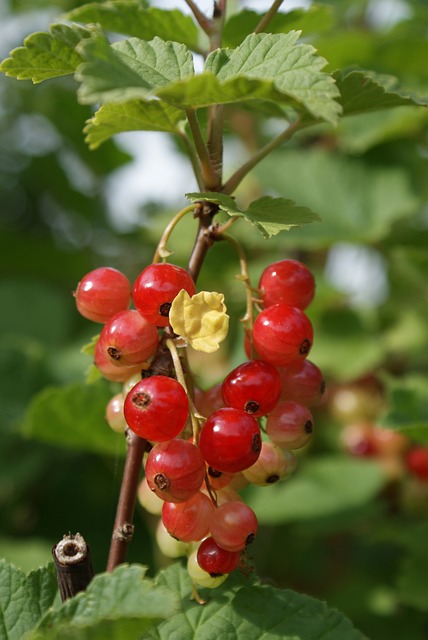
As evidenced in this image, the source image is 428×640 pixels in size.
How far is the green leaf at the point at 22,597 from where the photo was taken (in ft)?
2.81

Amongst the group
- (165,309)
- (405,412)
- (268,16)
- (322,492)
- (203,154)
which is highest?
(268,16)

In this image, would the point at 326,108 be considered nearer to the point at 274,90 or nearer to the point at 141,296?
the point at 274,90

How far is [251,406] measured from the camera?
86cm

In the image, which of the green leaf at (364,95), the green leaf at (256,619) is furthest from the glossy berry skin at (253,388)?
the green leaf at (364,95)

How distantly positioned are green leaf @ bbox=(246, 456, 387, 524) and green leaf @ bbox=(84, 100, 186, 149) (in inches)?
43.0

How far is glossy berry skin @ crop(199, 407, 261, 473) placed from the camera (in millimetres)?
798

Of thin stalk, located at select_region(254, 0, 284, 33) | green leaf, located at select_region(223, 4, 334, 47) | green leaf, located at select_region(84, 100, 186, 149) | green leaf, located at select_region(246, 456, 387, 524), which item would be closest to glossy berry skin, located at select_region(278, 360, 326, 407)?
green leaf, located at select_region(84, 100, 186, 149)

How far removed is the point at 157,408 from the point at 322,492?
137cm

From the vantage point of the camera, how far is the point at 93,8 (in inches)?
Answer: 43.6

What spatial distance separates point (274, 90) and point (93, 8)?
1.51ft

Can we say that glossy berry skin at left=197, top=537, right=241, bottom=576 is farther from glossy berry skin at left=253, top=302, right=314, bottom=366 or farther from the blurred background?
the blurred background

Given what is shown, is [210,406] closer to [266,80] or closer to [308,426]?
[308,426]

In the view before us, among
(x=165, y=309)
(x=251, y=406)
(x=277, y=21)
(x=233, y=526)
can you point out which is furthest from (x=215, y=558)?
(x=277, y=21)

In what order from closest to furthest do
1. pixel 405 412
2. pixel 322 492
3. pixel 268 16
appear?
1. pixel 268 16
2. pixel 405 412
3. pixel 322 492
